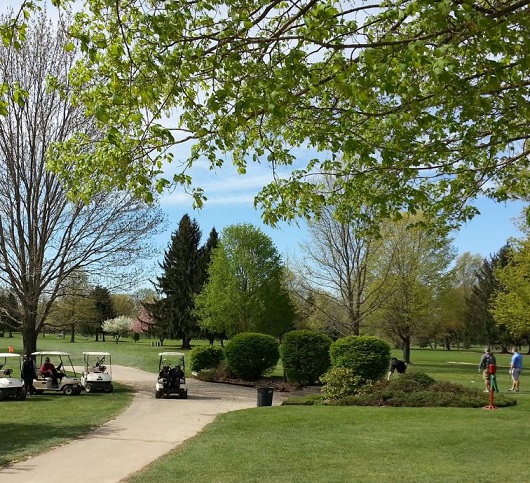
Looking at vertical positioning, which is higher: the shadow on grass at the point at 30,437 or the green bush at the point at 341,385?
the green bush at the point at 341,385

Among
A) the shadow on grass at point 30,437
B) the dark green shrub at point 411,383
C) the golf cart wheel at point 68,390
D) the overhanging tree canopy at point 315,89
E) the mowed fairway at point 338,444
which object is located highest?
the overhanging tree canopy at point 315,89

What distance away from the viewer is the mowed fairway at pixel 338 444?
955cm

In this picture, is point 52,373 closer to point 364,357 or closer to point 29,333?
point 29,333

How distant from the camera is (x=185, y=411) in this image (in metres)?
19.8

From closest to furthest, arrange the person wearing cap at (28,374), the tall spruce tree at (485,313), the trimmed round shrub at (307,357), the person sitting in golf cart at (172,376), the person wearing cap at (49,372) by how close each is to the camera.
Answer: the person wearing cap at (28,374) < the person sitting in golf cart at (172,376) < the person wearing cap at (49,372) < the trimmed round shrub at (307,357) < the tall spruce tree at (485,313)

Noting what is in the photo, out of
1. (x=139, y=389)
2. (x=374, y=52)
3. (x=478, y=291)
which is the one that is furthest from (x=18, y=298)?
(x=478, y=291)

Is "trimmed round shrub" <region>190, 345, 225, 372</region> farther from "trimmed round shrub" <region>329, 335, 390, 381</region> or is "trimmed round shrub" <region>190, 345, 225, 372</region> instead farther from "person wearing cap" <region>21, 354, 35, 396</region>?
"person wearing cap" <region>21, 354, 35, 396</region>

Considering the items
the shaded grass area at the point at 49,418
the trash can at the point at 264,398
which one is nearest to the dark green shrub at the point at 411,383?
the trash can at the point at 264,398

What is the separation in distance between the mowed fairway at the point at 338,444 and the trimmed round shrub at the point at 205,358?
14778 mm

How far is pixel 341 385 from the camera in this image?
2219 centimetres

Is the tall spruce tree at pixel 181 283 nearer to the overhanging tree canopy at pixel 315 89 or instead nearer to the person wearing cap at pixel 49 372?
the person wearing cap at pixel 49 372

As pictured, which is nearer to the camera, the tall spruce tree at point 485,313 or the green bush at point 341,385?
the green bush at point 341,385

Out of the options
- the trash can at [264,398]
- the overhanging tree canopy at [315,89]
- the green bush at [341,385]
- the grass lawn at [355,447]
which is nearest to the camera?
the overhanging tree canopy at [315,89]

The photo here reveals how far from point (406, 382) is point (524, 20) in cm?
1684
